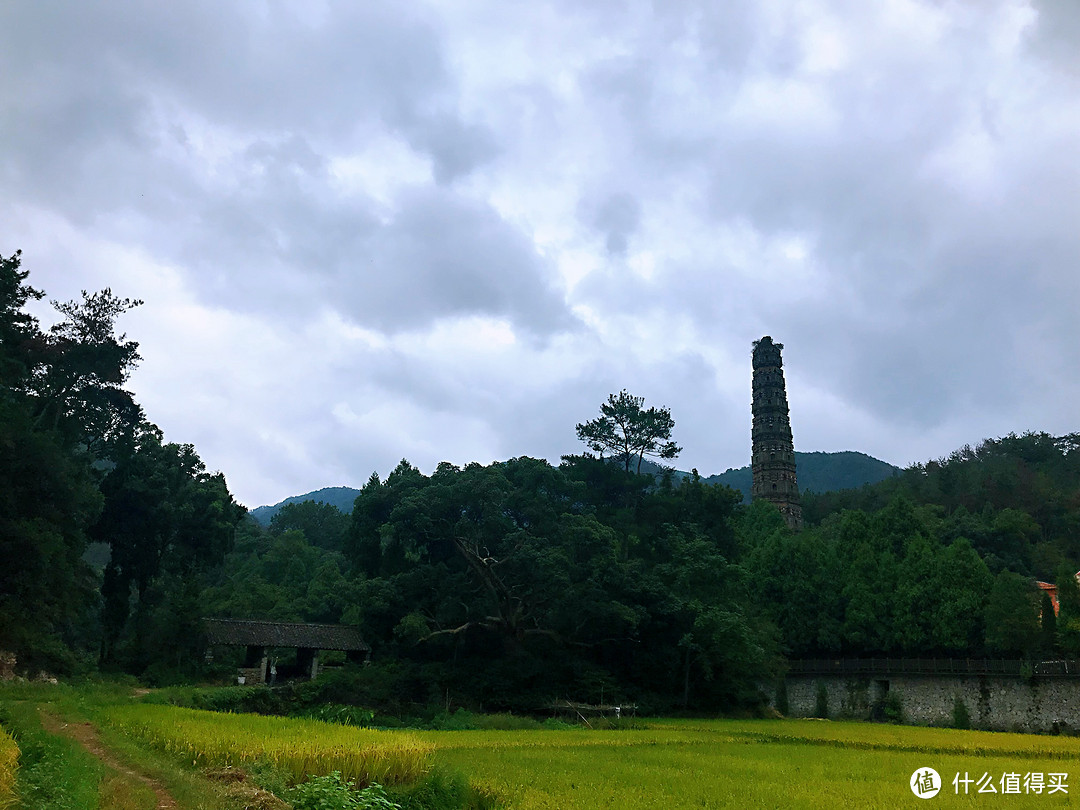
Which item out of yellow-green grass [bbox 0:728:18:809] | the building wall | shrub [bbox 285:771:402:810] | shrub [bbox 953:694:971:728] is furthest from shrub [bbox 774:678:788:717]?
yellow-green grass [bbox 0:728:18:809]

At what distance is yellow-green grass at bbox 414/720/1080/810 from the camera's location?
13.7 meters

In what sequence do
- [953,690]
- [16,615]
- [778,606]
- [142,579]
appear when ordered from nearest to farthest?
[16,615]
[953,690]
[142,579]
[778,606]

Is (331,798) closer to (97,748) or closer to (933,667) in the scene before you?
(97,748)

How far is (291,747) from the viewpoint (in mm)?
14555

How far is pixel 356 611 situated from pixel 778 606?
82.3 ft

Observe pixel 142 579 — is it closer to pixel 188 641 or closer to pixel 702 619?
pixel 188 641

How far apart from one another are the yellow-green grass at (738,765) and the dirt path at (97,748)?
212 inches

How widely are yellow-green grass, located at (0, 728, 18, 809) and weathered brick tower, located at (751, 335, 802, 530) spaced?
69719mm

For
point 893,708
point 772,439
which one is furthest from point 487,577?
point 772,439

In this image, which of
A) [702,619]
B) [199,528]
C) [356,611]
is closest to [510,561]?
[702,619]

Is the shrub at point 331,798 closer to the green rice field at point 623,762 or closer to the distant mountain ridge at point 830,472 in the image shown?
the green rice field at point 623,762

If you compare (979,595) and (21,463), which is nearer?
(21,463)

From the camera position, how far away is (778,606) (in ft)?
153

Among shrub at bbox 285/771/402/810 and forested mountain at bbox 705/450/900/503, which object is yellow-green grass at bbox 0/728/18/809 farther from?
forested mountain at bbox 705/450/900/503
